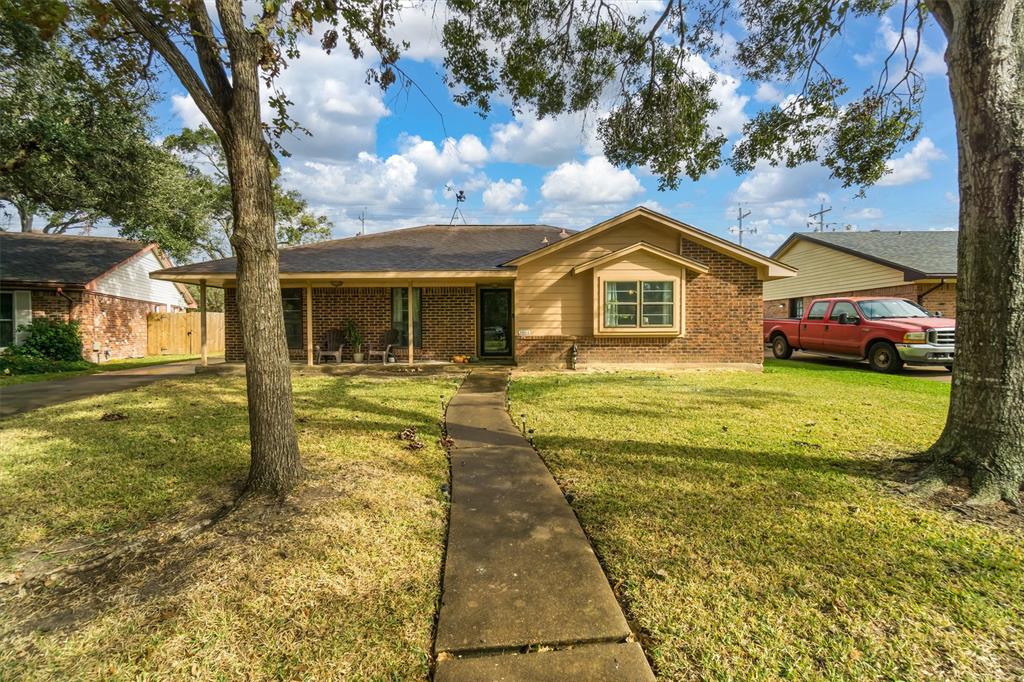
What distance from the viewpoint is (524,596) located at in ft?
7.88

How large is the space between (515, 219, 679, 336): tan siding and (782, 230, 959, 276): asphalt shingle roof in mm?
12237

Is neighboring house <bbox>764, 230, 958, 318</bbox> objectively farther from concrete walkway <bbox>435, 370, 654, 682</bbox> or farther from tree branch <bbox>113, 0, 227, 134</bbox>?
tree branch <bbox>113, 0, 227, 134</bbox>

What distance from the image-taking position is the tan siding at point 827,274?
1852 centimetres

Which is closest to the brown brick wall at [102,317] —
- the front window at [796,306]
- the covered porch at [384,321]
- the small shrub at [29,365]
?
the small shrub at [29,365]

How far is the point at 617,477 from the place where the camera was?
13.6ft

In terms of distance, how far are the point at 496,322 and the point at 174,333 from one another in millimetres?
17399

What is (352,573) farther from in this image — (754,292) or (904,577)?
(754,292)

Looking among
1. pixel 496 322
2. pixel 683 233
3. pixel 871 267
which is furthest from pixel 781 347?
pixel 496 322

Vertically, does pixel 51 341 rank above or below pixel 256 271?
below

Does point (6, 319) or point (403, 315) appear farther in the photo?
point (6, 319)

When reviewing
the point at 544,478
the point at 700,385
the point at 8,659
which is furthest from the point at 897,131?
the point at 8,659

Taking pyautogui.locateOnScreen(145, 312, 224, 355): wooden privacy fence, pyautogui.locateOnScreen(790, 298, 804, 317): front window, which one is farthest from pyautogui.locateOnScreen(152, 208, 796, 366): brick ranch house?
pyautogui.locateOnScreen(790, 298, 804, 317): front window

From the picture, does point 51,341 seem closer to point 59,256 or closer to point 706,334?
point 59,256

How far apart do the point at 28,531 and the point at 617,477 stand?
14.6 ft
